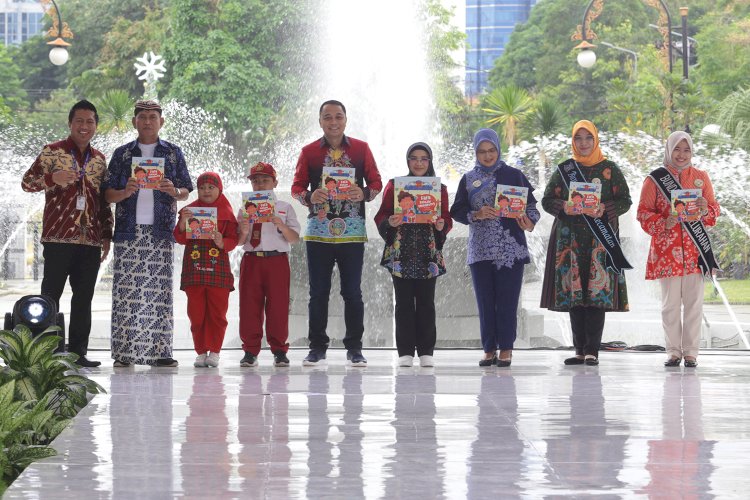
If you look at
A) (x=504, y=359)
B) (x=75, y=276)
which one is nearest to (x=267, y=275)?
(x=75, y=276)

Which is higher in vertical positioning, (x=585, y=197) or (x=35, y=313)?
(x=585, y=197)

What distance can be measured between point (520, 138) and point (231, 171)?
952 centimetres

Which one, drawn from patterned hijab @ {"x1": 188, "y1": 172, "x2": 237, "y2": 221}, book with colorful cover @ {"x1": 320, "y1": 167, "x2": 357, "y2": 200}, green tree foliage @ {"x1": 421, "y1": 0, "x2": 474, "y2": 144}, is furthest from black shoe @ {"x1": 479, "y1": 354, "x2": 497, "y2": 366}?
green tree foliage @ {"x1": 421, "y1": 0, "x2": 474, "y2": 144}

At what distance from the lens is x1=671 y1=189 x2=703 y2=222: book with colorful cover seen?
9094 millimetres

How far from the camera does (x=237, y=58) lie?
40.9 metres

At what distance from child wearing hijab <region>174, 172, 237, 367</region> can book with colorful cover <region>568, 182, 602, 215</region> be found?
2.24 meters

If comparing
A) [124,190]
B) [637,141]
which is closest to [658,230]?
[124,190]

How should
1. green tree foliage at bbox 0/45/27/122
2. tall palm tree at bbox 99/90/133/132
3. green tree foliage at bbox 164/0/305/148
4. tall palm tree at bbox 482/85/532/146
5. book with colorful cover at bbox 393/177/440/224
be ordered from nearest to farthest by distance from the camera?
1. book with colorful cover at bbox 393/177/440/224
2. tall palm tree at bbox 99/90/133/132
3. green tree foliage at bbox 164/0/305/148
4. tall palm tree at bbox 482/85/532/146
5. green tree foliage at bbox 0/45/27/122

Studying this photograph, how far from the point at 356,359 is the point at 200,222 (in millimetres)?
1351

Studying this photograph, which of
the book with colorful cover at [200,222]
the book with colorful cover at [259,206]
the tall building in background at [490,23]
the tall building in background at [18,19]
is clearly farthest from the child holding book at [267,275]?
the tall building in background at [18,19]

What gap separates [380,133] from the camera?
61.9 feet

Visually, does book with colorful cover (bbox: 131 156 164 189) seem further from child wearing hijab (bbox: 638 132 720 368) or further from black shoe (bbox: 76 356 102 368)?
child wearing hijab (bbox: 638 132 720 368)

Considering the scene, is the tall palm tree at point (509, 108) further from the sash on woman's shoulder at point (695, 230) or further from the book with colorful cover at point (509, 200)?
the book with colorful cover at point (509, 200)

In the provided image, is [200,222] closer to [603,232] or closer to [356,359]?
[356,359]
